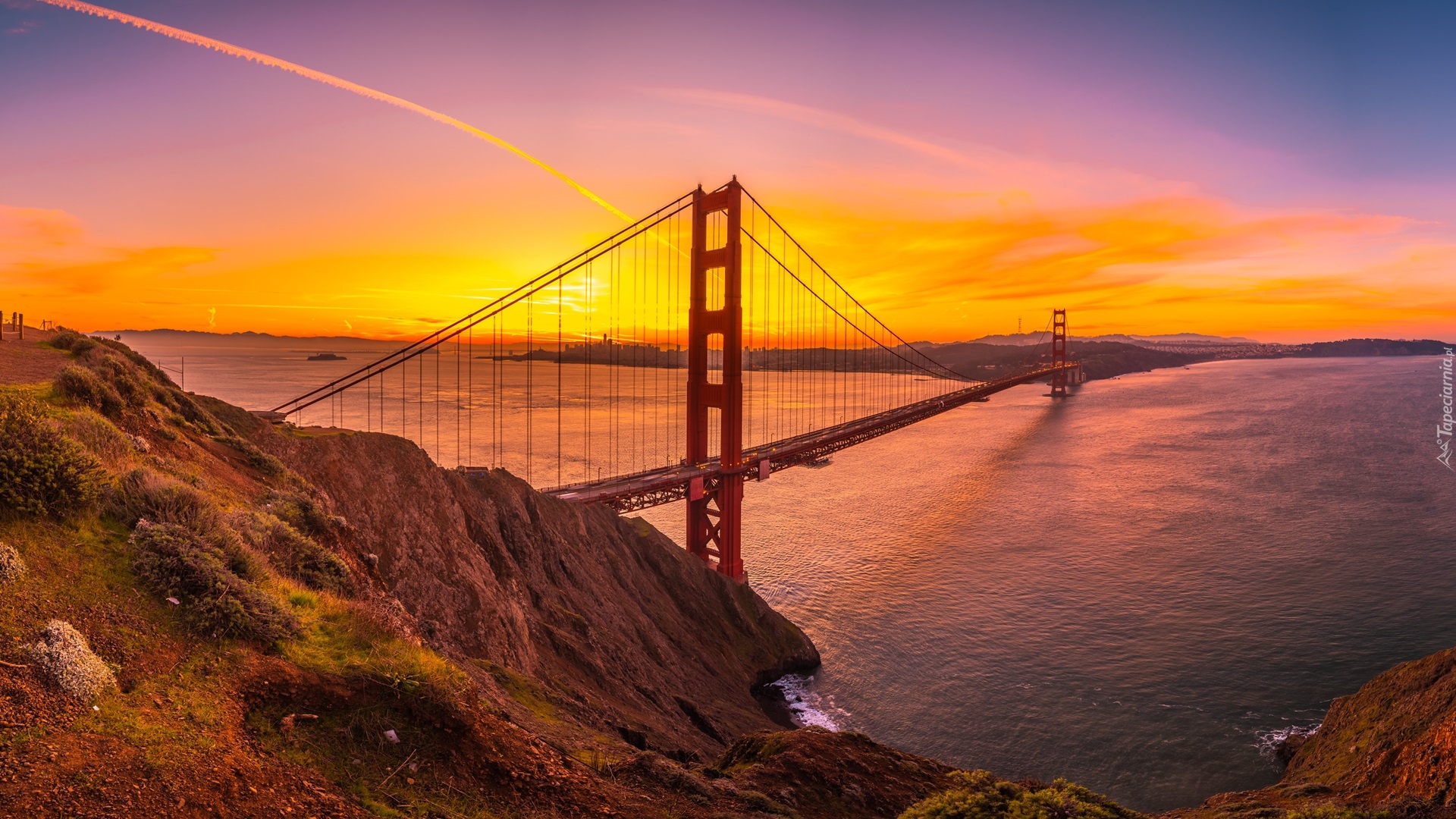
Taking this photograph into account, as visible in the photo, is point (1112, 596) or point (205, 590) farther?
point (1112, 596)

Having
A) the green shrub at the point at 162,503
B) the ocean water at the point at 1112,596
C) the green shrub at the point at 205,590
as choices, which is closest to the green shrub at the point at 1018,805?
the green shrub at the point at 205,590

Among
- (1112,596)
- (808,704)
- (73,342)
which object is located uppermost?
(73,342)

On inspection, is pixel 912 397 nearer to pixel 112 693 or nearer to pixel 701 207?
pixel 701 207

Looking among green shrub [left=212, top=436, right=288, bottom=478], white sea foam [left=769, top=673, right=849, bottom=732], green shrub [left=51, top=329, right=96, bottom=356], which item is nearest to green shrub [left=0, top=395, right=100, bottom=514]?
green shrub [left=212, top=436, right=288, bottom=478]

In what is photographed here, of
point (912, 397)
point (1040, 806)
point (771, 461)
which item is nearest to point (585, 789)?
point (1040, 806)

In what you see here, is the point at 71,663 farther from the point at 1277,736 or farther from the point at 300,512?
the point at 1277,736

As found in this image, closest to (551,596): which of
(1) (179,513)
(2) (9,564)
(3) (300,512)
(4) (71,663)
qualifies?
(3) (300,512)
